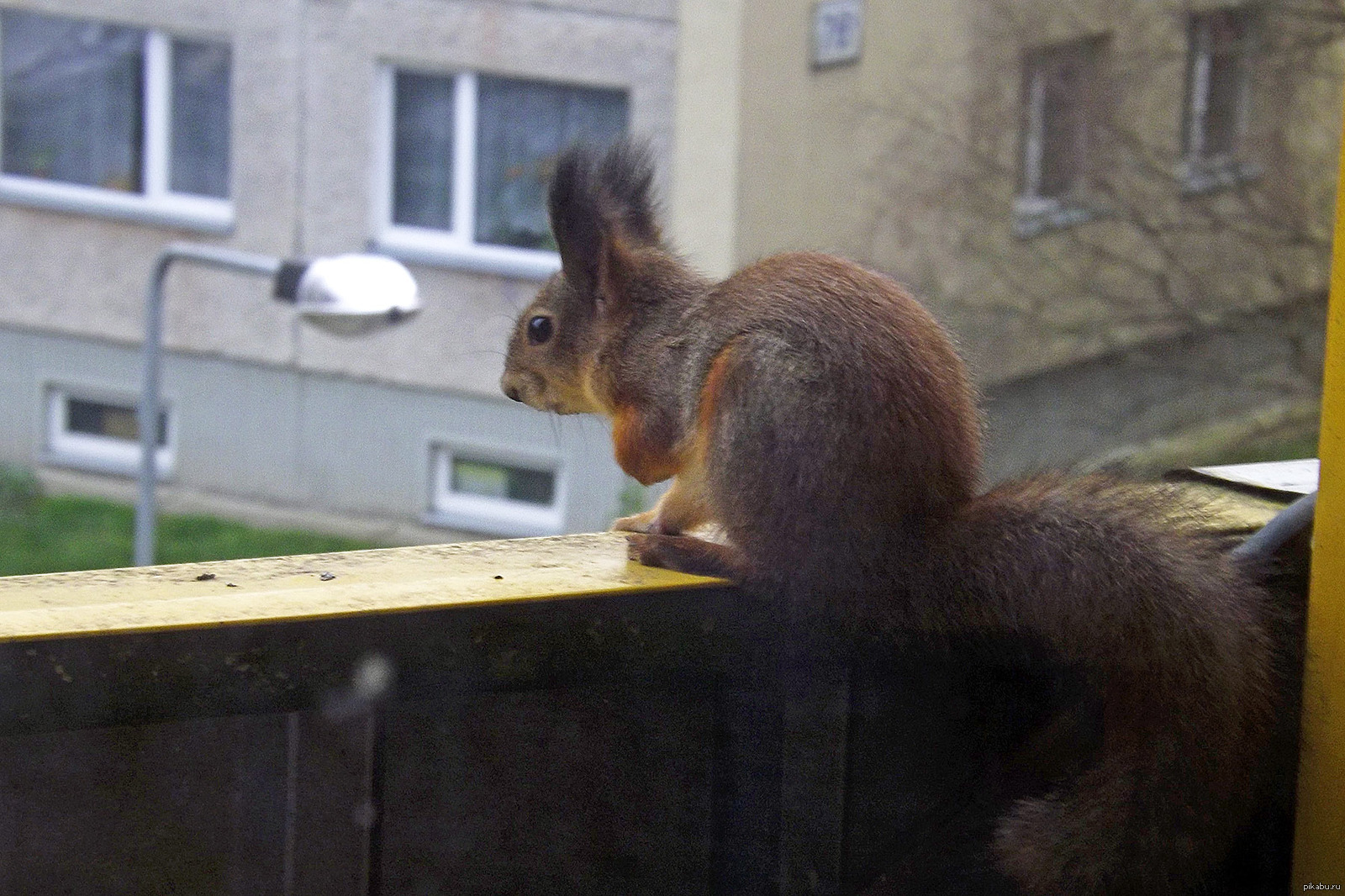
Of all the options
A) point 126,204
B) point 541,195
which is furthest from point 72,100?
point 541,195

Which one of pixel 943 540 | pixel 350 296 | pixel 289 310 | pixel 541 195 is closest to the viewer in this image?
pixel 943 540

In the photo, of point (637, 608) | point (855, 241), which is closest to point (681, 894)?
point (637, 608)

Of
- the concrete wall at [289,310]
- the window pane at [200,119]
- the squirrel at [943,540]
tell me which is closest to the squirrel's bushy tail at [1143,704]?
the squirrel at [943,540]

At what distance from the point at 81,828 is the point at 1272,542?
0.98 meters

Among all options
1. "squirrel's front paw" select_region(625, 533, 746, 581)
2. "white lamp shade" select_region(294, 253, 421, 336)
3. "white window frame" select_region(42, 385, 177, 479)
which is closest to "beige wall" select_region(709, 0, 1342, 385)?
"white lamp shade" select_region(294, 253, 421, 336)

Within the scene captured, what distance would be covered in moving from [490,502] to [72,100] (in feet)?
8.40

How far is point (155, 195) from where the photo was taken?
7449 millimetres

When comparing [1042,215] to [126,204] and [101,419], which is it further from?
[101,419]

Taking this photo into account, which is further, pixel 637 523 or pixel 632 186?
pixel 632 186

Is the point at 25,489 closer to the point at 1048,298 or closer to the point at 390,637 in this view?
the point at 1048,298

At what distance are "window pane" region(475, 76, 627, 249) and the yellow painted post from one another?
5.42 metres

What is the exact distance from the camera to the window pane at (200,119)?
7297 mm

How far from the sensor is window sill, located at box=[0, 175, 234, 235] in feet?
24.2

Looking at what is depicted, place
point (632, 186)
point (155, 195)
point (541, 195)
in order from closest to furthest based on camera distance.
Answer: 1. point (632, 186)
2. point (541, 195)
3. point (155, 195)
